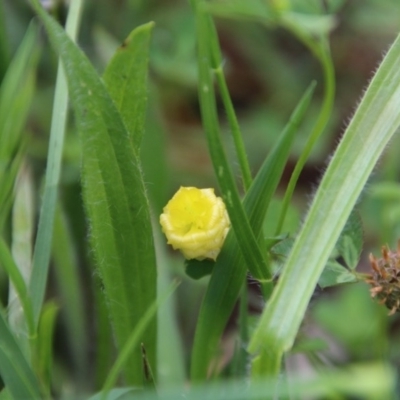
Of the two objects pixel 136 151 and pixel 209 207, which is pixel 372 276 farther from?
pixel 136 151

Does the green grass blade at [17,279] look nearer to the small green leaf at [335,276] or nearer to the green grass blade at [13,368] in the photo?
the green grass blade at [13,368]

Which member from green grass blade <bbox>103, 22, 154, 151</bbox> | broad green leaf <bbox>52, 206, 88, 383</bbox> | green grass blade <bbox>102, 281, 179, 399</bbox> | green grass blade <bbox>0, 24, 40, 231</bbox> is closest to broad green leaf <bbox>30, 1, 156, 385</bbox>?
green grass blade <bbox>103, 22, 154, 151</bbox>

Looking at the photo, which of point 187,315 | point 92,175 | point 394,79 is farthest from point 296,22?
point 187,315

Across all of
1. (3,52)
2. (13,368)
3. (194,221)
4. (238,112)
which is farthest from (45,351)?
(238,112)

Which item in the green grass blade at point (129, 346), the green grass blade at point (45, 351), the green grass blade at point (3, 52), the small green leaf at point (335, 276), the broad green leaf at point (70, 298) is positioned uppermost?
the green grass blade at point (3, 52)

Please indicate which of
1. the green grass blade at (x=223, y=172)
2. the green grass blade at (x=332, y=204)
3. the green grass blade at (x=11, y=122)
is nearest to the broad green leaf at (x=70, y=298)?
the green grass blade at (x=11, y=122)

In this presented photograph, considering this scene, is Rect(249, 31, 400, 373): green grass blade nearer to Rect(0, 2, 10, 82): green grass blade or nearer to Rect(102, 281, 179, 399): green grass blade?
Rect(102, 281, 179, 399): green grass blade
